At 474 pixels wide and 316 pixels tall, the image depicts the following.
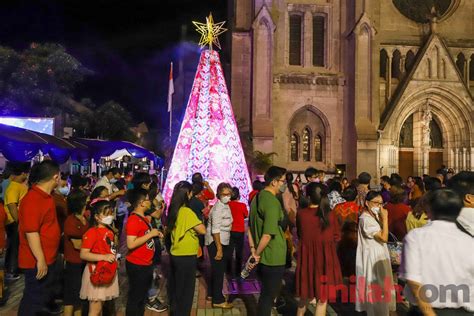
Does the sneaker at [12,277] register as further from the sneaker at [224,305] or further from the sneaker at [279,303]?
the sneaker at [279,303]

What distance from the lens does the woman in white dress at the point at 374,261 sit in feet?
17.5

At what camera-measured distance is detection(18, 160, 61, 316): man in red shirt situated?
4438 millimetres

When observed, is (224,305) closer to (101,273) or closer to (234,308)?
(234,308)

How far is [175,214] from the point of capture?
17.1 ft

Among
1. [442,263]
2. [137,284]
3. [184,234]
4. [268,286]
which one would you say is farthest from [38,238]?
[442,263]

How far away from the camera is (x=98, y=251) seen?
192 inches

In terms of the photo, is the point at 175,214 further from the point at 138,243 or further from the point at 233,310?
the point at 233,310

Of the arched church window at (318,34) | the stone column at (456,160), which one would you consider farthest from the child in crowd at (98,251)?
the stone column at (456,160)

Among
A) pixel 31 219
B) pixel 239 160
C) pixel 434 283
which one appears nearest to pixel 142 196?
pixel 31 219

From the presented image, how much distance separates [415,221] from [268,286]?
262 cm

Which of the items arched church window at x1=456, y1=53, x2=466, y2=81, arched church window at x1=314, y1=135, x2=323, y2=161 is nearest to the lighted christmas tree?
arched church window at x1=314, y1=135, x2=323, y2=161

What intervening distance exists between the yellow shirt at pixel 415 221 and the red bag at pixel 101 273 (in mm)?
4272

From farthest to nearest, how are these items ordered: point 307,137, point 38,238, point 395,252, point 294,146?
point 307,137
point 294,146
point 395,252
point 38,238

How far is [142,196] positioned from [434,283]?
3202mm
